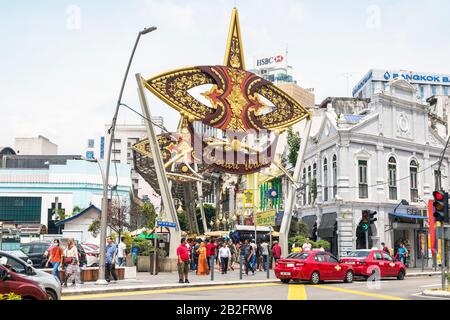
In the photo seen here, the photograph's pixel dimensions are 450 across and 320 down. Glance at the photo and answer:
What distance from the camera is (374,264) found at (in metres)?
27.2

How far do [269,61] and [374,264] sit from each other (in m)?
111

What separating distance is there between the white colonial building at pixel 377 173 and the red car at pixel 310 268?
53.9 feet

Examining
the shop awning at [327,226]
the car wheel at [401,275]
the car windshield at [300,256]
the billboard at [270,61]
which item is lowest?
the car wheel at [401,275]

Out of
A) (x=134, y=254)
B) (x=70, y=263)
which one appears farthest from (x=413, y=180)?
(x=70, y=263)

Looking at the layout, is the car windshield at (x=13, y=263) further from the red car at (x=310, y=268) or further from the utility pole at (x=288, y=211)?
the utility pole at (x=288, y=211)

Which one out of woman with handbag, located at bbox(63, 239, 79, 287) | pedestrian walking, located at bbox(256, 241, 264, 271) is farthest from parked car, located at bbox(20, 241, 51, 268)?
pedestrian walking, located at bbox(256, 241, 264, 271)

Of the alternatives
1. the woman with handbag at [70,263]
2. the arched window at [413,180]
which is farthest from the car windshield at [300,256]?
the arched window at [413,180]

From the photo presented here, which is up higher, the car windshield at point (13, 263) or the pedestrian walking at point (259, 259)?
the car windshield at point (13, 263)

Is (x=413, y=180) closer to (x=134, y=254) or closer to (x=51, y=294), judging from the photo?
(x=134, y=254)

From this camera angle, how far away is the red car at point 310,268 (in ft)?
77.3
